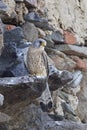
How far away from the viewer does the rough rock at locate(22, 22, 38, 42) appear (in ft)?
9.41

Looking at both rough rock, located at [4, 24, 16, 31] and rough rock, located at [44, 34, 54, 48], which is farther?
rough rock, located at [44, 34, 54, 48]

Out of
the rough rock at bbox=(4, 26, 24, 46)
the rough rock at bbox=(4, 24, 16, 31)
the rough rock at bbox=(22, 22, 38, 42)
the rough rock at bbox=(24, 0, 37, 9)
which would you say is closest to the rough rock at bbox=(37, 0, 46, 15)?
the rough rock at bbox=(24, 0, 37, 9)

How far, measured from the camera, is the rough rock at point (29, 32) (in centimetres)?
287

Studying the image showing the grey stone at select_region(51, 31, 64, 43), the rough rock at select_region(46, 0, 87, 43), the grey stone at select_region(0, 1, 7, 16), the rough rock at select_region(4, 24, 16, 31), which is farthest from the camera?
the rough rock at select_region(46, 0, 87, 43)

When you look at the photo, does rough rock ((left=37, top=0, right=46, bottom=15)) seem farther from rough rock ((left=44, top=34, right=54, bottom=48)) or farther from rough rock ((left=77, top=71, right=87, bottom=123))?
rough rock ((left=77, top=71, right=87, bottom=123))

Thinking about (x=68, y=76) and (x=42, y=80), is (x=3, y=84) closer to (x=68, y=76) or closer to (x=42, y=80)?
(x=42, y=80)

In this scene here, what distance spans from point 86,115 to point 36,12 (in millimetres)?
837

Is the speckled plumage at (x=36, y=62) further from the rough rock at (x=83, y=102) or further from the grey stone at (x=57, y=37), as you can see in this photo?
the rough rock at (x=83, y=102)

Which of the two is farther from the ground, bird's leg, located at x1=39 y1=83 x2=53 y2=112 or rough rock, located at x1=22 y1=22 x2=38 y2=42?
rough rock, located at x1=22 y1=22 x2=38 y2=42

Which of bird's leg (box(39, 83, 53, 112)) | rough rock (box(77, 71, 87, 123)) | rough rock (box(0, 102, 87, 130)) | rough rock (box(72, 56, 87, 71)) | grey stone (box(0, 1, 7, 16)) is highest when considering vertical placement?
grey stone (box(0, 1, 7, 16))

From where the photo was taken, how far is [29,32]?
288cm

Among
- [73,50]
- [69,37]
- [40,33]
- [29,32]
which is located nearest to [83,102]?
[73,50]

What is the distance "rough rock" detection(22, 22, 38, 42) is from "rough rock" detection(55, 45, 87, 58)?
45cm

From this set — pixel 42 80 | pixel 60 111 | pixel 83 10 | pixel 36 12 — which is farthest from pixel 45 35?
pixel 42 80
